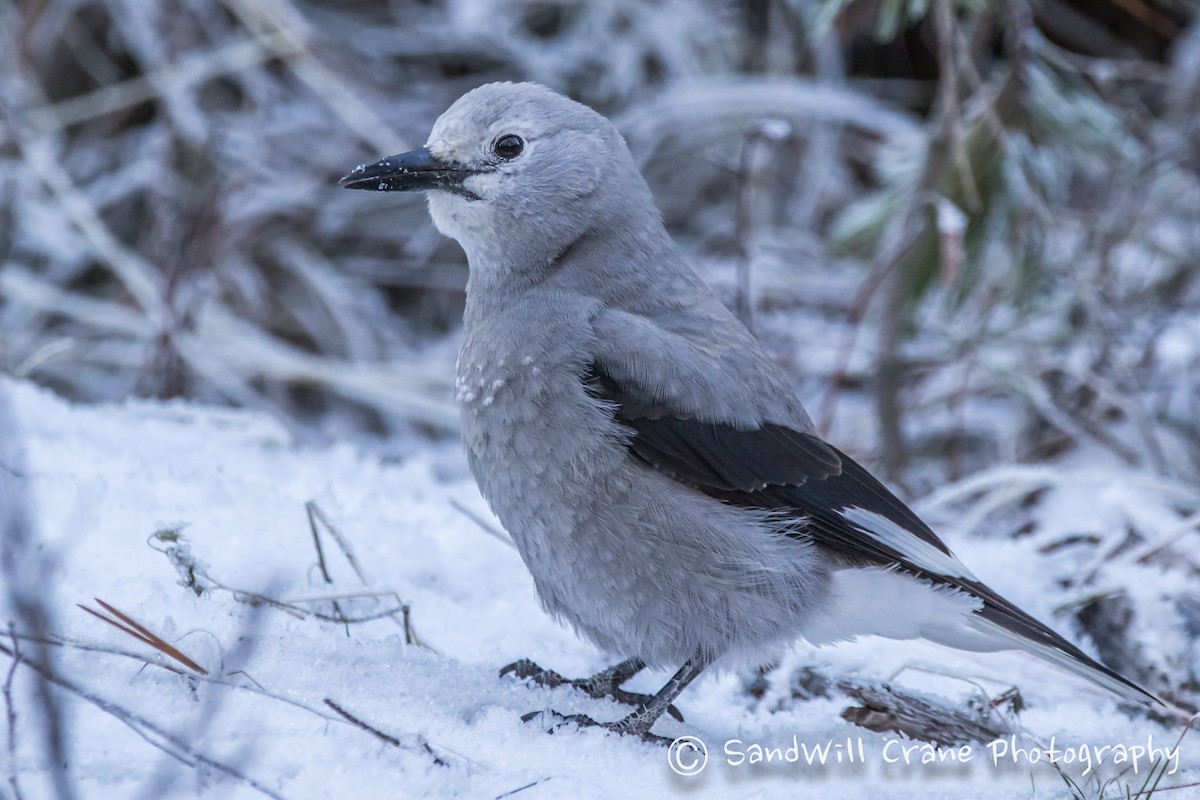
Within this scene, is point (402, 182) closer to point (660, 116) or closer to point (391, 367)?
point (391, 367)

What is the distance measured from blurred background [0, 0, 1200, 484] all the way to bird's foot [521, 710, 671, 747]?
1862 millimetres

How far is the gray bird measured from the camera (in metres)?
2.22

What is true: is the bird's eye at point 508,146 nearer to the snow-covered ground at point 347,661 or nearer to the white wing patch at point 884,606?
the snow-covered ground at point 347,661

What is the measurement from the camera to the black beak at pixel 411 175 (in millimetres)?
2580

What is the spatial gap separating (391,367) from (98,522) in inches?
92.9

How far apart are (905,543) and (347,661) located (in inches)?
41.2

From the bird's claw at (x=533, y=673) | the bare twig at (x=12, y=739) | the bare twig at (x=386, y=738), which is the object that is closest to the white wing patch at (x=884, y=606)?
the bird's claw at (x=533, y=673)

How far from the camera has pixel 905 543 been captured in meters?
2.31

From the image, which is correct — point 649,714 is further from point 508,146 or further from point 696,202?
point 696,202

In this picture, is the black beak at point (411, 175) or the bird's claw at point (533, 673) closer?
the bird's claw at point (533, 673)

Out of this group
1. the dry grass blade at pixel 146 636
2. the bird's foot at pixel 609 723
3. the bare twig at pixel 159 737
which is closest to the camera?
the bare twig at pixel 159 737

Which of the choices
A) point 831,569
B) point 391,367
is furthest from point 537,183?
point 391,367

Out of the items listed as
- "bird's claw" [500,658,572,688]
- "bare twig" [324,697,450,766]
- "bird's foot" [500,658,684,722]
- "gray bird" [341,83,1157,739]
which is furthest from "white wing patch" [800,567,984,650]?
"bare twig" [324,697,450,766]

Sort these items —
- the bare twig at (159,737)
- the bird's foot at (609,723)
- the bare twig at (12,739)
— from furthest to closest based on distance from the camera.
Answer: the bird's foot at (609,723) < the bare twig at (159,737) < the bare twig at (12,739)
